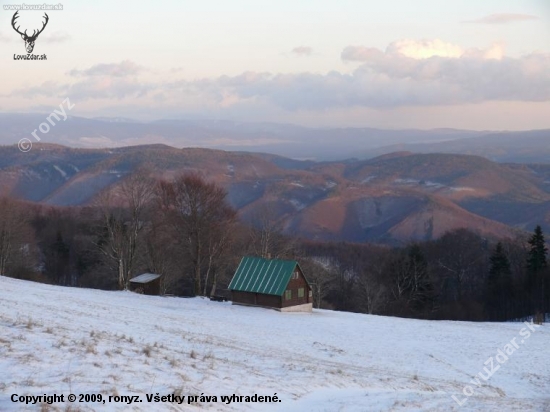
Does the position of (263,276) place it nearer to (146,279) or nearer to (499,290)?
(146,279)

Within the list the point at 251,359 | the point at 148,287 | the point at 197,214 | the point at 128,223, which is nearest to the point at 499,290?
the point at 197,214

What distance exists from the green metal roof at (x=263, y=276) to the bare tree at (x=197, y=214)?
552cm

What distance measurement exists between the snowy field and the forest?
38.7 ft

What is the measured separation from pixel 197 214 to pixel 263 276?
874 centimetres

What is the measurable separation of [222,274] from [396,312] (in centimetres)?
1962

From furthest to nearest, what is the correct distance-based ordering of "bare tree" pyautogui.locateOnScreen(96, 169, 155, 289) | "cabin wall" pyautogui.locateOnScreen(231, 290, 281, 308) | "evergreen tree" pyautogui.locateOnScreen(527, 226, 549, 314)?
1. "evergreen tree" pyautogui.locateOnScreen(527, 226, 549, 314)
2. "bare tree" pyautogui.locateOnScreen(96, 169, 155, 289)
3. "cabin wall" pyautogui.locateOnScreen(231, 290, 281, 308)

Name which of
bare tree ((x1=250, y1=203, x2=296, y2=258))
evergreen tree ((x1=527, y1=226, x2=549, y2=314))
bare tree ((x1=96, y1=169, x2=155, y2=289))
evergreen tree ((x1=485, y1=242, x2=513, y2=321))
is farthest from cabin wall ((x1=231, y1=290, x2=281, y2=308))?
evergreen tree ((x1=485, y1=242, x2=513, y2=321))

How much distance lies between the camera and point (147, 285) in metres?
46.3

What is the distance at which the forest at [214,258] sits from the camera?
47.6 m

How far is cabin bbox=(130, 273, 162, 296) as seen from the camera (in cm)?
4616

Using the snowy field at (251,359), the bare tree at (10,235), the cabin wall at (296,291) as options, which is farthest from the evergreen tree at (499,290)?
the bare tree at (10,235)

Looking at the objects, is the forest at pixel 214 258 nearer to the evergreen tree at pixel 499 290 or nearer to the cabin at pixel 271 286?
the evergreen tree at pixel 499 290

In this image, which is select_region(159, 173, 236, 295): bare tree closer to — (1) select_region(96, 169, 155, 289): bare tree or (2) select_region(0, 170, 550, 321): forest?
(2) select_region(0, 170, 550, 321): forest

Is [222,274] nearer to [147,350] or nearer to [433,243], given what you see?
[147,350]
